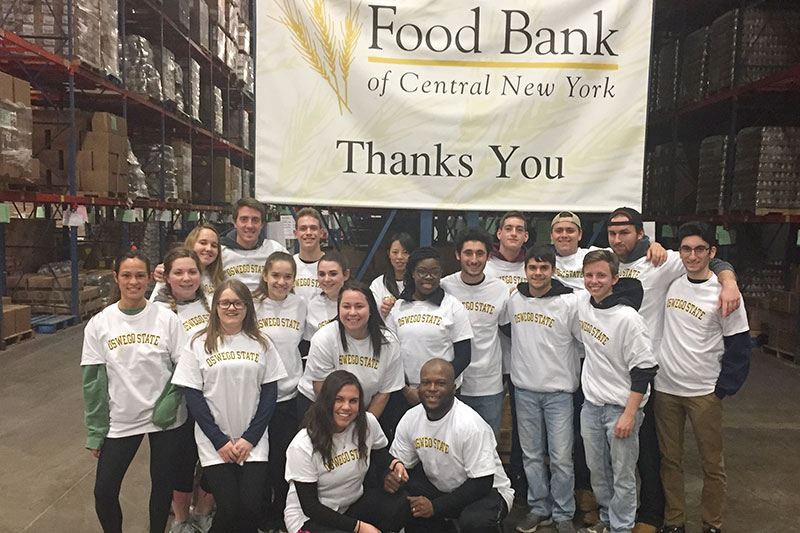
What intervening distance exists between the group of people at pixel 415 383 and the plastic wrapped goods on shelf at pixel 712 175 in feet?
18.7

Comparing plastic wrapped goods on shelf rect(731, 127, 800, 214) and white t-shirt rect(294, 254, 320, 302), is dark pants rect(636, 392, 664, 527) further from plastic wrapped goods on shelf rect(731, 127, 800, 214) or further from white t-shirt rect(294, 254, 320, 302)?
plastic wrapped goods on shelf rect(731, 127, 800, 214)

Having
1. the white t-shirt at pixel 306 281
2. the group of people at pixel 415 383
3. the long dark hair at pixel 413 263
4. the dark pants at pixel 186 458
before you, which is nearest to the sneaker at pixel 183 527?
the group of people at pixel 415 383

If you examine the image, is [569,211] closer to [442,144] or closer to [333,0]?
[442,144]

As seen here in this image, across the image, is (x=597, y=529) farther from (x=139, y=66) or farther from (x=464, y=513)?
(x=139, y=66)

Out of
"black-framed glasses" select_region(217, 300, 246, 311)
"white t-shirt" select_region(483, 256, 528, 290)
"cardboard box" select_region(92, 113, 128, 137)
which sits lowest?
"black-framed glasses" select_region(217, 300, 246, 311)

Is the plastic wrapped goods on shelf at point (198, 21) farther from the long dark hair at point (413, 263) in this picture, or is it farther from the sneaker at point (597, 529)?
the sneaker at point (597, 529)

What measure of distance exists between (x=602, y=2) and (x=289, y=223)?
272cm

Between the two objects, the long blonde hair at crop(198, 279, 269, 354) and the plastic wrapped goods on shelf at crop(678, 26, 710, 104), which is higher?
the plastic wrapped goods on shelf at crop(678, 26, 710, 104)

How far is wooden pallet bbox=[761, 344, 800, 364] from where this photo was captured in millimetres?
7723

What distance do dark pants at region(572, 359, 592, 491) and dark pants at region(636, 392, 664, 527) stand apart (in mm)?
305

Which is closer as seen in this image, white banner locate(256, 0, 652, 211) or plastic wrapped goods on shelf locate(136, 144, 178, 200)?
white banner locate(256, 0, 652, 211)

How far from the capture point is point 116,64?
8.79m

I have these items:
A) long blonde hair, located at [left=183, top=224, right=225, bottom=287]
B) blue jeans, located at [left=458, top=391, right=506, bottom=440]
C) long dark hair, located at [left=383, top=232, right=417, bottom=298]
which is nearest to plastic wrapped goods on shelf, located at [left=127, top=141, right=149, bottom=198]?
long blonde hair, located at [left=183, top=224, right=225, bottom=287]

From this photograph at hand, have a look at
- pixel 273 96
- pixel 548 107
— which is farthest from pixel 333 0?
pixel 548 107
